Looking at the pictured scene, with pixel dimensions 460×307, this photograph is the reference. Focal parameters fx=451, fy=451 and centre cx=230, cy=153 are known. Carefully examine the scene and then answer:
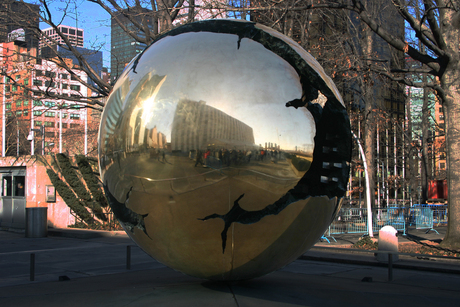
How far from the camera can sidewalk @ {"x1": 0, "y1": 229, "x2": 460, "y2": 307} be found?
5.31m

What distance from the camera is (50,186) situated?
68.2ft

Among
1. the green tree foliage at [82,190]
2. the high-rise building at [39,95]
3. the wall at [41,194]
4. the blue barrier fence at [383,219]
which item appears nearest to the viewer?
the blue barrier fence at [383,219]

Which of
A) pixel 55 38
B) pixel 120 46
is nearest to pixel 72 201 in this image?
pixel 55 38

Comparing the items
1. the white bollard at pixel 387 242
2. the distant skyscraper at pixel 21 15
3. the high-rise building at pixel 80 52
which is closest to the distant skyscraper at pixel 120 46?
the high-rise building at pixel 80 52

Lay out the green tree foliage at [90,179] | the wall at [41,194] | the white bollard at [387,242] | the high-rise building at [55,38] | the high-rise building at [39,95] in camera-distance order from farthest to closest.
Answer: the wall at [41,194], the green tree foliage at [90,179], the high-rise building at [39,95], the high-rise building at [55,38], the white bollard at [387,242]

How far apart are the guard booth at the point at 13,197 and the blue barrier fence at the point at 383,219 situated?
1450 centimetres

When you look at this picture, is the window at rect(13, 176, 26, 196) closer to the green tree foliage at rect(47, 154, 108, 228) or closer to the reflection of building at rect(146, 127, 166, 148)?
the green tree foliage at rect(47, 154, 108, 228)

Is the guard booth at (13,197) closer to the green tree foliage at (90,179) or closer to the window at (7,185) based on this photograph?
the window at (7,185)

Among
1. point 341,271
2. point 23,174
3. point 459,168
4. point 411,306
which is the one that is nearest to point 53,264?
point 341,271

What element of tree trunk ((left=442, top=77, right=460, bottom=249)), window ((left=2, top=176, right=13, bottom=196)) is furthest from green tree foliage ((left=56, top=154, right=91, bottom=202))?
tree trunk ((left=442, top=77, right=460, bottom=249))

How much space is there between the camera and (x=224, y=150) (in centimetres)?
431

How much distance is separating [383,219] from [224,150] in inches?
625

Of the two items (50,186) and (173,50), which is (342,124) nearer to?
(173,50)

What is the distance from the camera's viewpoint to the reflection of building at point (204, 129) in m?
4.32
